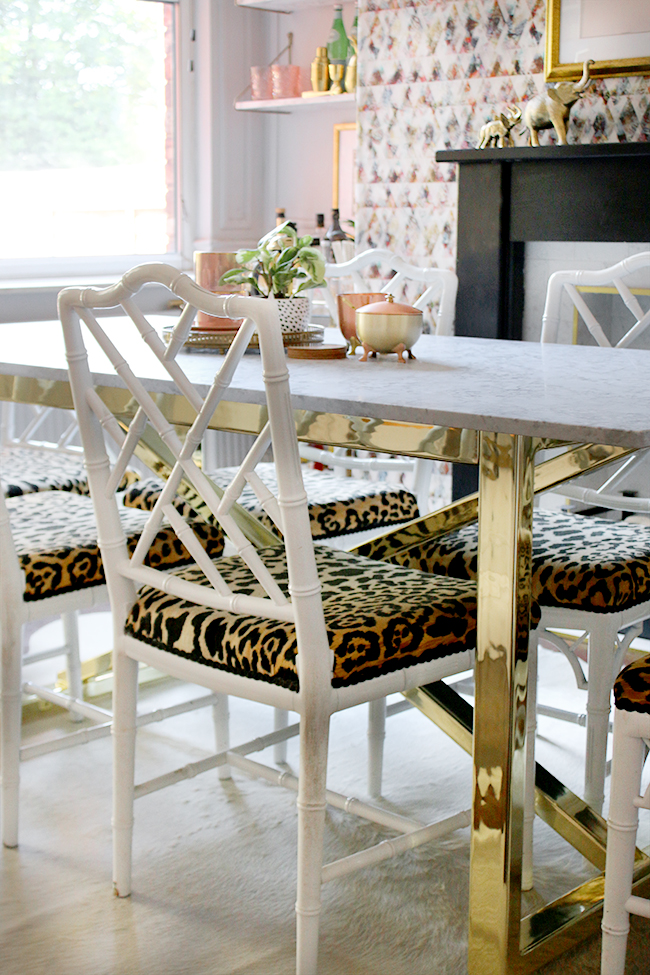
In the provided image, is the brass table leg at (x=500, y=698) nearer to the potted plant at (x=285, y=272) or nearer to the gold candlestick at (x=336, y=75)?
the potted plant at (x=285, y=272)

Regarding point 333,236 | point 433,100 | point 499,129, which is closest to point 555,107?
point 499,129

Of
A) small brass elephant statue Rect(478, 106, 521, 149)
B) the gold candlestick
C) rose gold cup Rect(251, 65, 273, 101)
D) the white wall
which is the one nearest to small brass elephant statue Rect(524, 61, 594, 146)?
small brass elephant statue Rect(478, 106, 521, 149)

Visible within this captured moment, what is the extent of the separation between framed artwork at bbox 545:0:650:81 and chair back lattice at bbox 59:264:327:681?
2.29 meters

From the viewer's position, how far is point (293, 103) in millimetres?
4270

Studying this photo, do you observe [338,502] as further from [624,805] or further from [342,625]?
[624,805]

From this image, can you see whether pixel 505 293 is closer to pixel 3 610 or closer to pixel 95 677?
pixel 95 677

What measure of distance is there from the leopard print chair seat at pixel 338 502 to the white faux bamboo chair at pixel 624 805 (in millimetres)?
928

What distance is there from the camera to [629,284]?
338 centimetres

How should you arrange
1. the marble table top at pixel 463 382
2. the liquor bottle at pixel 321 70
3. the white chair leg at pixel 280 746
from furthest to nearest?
the liquor bottle at pixel 321 70 → the white chair leg at pixel 280 746 → the marble table top at pixel 463 382

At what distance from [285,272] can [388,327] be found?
277 millimetres

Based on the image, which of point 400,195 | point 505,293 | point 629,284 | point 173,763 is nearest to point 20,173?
point 400,195

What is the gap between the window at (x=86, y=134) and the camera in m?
4.16

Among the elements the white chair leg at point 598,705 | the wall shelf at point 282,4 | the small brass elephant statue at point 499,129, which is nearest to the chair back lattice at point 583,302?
the white chair leg at point 598,705

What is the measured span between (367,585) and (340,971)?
1.82 ft
